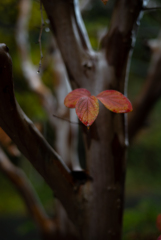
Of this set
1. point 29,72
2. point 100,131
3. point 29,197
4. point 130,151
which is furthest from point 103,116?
point 130,151

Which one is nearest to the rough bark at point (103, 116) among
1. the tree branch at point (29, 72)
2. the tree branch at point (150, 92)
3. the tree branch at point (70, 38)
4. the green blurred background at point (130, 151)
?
the tree branch at point (70, 38)

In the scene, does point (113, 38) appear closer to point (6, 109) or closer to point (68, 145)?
point (6, 109)

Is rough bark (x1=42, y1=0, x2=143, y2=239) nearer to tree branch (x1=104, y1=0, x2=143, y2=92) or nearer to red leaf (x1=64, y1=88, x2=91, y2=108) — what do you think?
tree branch (x1=104, y1=0, x2=143, y2=92)

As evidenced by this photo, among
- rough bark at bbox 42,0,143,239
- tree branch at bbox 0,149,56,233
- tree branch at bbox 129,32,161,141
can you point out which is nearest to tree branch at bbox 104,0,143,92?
rough bark at bbox 42,0,143,239

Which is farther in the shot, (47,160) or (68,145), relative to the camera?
(68,145)

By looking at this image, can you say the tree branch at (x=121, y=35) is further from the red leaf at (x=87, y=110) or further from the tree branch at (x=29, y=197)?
the tree branch at (x=29, y=197)

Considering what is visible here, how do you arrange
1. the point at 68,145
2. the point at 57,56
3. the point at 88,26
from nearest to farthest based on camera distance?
the point at 68,145 < the point at 57,56 < the point at 88,26

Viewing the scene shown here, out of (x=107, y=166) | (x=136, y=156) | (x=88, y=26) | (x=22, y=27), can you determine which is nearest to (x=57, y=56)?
(x=22, y=27)
